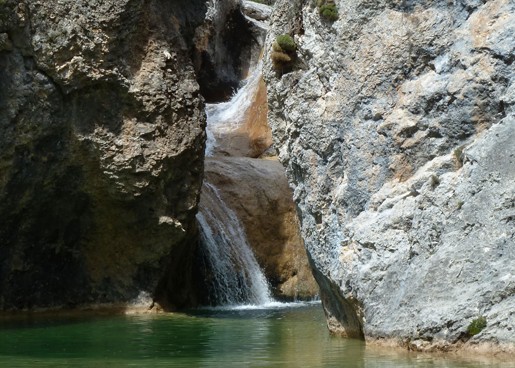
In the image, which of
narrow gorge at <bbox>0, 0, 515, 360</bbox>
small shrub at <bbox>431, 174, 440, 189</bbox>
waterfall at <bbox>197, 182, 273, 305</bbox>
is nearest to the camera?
narrow gorge at <bbox>0, 0, 515, 360</bbox>

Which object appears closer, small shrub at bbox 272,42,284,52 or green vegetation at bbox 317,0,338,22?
green vegetation at bbox 317,0,338,22

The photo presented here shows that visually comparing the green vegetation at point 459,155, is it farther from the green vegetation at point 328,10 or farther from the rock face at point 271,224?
the rock face at point 271,224

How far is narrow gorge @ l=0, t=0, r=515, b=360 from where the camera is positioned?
41.9 feet

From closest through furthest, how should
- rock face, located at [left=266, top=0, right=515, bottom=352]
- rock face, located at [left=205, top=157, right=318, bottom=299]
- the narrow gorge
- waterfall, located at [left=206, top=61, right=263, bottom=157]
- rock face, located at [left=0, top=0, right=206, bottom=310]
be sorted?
rock face, located at [left=266, top=0, right=515, bottom=352] < the narrow gorge < rock face, located at [left=0, top=0, right=206, bottom=310] < rock face, located at [left=205, top=157, right=318, bottom=299] < waterfall, located at [left=206, top=61, right=263, bottom=157]

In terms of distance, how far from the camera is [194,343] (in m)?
15.4

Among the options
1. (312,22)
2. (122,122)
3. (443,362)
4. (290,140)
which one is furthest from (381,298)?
(122,122)

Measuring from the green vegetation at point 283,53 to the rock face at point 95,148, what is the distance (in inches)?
203

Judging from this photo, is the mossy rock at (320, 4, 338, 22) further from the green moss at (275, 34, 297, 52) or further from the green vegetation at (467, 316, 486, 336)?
the green vegetation at (467, 316, 486, 336)

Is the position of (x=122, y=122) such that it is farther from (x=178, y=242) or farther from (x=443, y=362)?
(x=443, y=362)

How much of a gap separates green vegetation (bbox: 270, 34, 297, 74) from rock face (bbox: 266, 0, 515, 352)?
0.63ft

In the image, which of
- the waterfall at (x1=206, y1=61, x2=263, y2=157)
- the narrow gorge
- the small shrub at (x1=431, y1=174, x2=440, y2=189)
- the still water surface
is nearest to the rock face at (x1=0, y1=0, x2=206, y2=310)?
the narrow gorge

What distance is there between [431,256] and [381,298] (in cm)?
100

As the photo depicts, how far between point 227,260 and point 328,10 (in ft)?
33.9

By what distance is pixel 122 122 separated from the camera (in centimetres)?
2089
